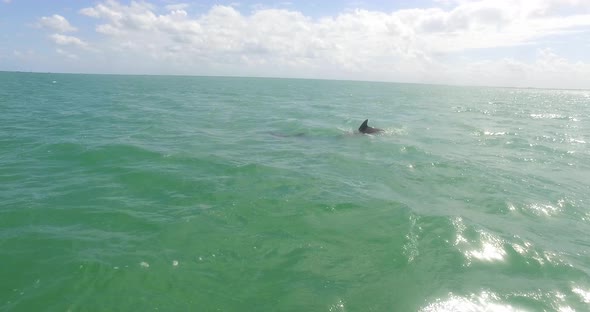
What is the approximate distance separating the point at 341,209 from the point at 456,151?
11.7 metres

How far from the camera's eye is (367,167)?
1620 centimetres

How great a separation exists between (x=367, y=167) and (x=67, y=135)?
16.7 meters

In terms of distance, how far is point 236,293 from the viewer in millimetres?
7113

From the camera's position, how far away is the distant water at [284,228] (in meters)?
7.14

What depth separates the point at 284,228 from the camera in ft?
32.3

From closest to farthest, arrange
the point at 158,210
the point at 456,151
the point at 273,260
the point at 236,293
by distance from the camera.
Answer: the point at 236,293
the point at 273,260
the point at 158,210
the point at 456,151

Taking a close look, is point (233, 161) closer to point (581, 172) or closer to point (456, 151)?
point (456, 151)

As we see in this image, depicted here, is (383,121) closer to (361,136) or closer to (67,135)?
(361,136)

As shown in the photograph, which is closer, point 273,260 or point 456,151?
point 273,260

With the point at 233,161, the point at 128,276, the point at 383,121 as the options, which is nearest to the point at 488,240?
the point at 128,276

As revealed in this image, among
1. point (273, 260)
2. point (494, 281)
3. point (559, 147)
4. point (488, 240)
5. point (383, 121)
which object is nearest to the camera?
point (494, 281)

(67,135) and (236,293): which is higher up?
(67,135)

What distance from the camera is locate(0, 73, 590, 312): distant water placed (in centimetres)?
714

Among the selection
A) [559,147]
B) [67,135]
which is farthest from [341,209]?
[559,147]
